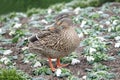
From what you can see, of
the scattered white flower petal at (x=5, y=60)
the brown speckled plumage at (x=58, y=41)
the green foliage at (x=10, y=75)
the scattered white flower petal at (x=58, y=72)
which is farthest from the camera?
the scattered white flower petal at (x=5, y=60)

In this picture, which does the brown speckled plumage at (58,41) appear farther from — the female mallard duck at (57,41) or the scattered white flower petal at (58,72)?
the scattered white flower petal at (58,72)

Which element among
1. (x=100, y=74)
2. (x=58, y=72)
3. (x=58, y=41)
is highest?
(x=58, y=41)

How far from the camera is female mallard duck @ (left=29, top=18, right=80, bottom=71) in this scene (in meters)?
8.26

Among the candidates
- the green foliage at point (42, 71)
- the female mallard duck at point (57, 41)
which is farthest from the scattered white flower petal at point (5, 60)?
the green foliage at point (42, 71)

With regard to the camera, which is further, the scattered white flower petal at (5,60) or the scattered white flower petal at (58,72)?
the scattered white flower petal at (5,60)

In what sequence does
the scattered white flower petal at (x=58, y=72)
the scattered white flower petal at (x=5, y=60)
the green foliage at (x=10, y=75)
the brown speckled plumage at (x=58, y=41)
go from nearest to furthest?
the green foliage at (x=10, y=75)
the scattered white flower petal at (x=58, y=72)
the brown speckled plumage at (x=58, y=41)
the scattered white flower petal at (x=5, y=60)

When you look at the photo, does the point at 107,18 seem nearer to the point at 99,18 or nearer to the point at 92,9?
the point at 99,18

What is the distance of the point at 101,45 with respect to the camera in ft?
30.4

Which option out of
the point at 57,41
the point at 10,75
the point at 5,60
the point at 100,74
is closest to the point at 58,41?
the point at 57,41

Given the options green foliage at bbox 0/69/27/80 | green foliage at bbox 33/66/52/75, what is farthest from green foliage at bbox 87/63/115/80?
green foliage at bbox 0/69/27/80

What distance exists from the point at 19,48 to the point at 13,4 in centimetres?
935

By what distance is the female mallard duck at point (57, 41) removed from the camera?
8.26 meters

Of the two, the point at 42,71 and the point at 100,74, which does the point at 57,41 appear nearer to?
the point at 42,71

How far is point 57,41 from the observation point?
8289 millimetres
